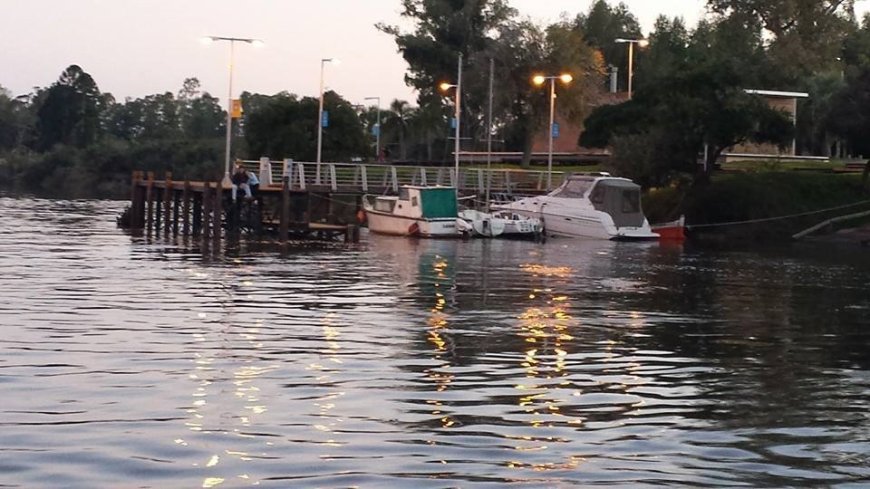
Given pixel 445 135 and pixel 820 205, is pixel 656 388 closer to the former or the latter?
pixel 820 205

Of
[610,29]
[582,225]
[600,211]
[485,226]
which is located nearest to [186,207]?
[485,226]

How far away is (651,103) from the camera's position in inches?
2771

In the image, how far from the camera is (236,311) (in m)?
25.3

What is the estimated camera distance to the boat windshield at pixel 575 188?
59.2m

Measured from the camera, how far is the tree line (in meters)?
67.5

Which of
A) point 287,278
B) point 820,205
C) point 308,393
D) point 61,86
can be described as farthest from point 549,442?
point 61,86

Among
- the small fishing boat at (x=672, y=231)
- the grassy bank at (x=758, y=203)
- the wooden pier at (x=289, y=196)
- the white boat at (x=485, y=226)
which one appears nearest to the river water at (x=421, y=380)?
the wooden pier at (x=289, y=196)

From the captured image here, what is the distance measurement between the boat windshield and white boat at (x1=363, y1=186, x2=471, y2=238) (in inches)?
217

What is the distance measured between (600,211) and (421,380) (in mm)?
41616

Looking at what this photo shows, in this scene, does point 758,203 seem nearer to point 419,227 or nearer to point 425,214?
point 425,214

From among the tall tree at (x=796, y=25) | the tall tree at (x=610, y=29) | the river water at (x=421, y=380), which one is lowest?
the river water at (x=421, y=380)

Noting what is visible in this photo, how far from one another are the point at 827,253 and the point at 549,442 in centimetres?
4297

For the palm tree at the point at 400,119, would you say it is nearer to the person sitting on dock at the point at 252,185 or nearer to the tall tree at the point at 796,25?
the tall tree at the point at 796,25

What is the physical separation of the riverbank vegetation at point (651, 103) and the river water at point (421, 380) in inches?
1290
